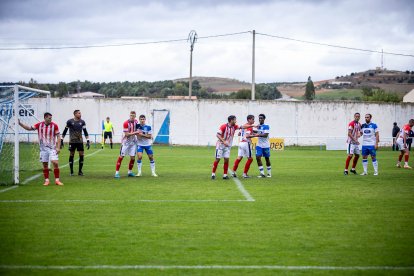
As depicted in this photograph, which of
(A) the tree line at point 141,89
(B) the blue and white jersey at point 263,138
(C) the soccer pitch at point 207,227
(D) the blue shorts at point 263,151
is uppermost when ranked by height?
(A) the tree line at point 141,89

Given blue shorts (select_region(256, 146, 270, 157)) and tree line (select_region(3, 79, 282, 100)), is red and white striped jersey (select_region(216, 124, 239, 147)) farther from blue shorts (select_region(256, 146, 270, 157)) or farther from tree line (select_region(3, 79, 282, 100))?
tree line (select_region(3, 79, 282, 100))

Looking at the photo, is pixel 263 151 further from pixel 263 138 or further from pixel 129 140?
pixel 129 140

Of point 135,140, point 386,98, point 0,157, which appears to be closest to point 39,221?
point 135,140

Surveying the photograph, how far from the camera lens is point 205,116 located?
4422cm

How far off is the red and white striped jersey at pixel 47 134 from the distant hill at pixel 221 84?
93.4m

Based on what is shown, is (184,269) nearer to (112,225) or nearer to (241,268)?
(241,268)

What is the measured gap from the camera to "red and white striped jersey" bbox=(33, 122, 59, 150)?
1688 centimetres

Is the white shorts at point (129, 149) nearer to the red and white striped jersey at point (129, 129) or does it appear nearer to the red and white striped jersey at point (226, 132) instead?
the red and white striped jersey at point (129, 129)

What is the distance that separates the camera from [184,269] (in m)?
7.54

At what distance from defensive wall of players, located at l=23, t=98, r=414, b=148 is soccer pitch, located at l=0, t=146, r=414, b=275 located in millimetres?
25691

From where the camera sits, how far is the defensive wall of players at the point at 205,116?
44.0 m

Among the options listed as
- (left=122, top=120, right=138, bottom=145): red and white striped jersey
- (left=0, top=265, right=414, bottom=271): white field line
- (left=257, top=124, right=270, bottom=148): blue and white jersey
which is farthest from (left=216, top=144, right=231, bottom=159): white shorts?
(left=0, top=265, right=414, bottom=271): white field line

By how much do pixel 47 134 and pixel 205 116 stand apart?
27.8 metres

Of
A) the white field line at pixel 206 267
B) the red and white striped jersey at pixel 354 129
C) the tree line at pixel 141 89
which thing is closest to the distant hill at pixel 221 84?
the tree line at pixel 141 89
